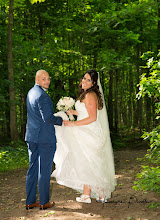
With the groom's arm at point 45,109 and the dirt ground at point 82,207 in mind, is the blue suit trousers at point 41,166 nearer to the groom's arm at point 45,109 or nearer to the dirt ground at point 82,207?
the dirt ground at point 82,207

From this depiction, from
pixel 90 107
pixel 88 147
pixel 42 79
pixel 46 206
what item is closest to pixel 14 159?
pixel 46 206

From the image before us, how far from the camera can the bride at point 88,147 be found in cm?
487

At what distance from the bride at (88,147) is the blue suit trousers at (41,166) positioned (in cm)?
61

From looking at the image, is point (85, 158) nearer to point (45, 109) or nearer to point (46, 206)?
point (46, 206)

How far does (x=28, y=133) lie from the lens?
4477 millimetres

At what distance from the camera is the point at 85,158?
496 centimetres

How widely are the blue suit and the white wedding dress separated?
60cm

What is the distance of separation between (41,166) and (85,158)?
3.01 feet

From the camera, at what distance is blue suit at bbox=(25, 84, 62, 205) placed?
14.1ft

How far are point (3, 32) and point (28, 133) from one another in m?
9.42

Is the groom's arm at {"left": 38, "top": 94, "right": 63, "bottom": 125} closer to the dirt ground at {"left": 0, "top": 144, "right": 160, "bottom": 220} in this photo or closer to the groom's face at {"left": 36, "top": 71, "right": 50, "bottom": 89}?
the groom's face at {"left": 36, "top": 71, "right": 50, "bottom": 89}

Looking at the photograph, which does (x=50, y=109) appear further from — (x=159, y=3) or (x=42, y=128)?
(x=159, y=3)

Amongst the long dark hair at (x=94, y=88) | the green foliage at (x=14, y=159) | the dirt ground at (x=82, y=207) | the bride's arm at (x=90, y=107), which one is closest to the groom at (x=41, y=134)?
the dirt ground at (x=82, y=207)

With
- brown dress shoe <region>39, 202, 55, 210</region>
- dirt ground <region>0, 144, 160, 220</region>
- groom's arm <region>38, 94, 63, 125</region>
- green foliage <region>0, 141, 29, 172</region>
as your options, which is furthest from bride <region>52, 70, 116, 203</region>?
green foliage <region>0, 141, 29, 172</region>
